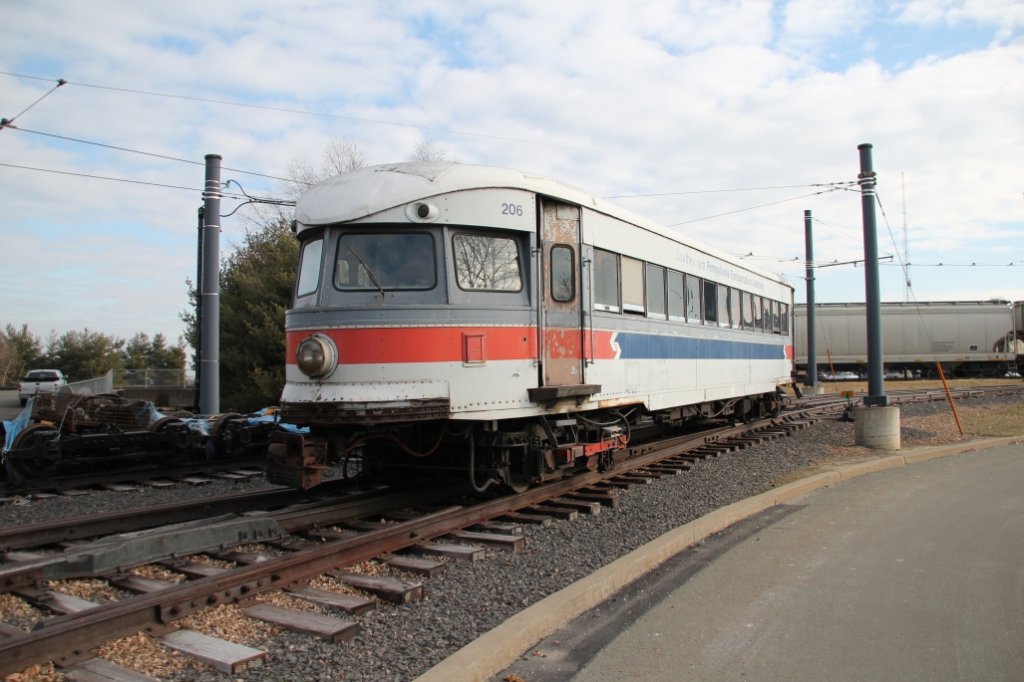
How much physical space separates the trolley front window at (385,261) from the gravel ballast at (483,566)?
2528mm

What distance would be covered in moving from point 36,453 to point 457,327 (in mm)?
6503

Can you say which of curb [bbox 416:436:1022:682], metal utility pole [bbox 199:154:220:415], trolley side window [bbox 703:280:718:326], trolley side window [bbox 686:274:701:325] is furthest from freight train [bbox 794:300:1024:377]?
curb [bbox 416:436:1022:682]

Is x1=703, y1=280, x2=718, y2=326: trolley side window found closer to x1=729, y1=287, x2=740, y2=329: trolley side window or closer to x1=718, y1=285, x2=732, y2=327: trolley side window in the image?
x1=718, y1=285, x2=732, y2=327: trolley side window

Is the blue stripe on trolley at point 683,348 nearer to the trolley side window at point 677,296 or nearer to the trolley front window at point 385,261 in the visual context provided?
the trolley side window at point 677,296

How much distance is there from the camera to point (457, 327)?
7.03 m

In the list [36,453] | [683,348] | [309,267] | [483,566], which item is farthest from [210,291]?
[483,566]

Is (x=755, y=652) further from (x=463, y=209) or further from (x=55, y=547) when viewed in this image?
(x=55, y=547)

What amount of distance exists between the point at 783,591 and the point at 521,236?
13.2ft

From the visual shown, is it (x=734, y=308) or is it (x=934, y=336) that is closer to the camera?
(x=734, y=308)

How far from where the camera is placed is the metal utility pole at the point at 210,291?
13477 mm

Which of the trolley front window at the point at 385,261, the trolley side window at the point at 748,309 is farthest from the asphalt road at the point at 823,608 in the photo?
the trolley side window at the point at 748,309

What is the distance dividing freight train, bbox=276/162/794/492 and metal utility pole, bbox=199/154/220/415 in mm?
6178

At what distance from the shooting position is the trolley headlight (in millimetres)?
6637

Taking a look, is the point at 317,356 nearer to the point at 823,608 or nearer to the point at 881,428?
the point at 823,608
